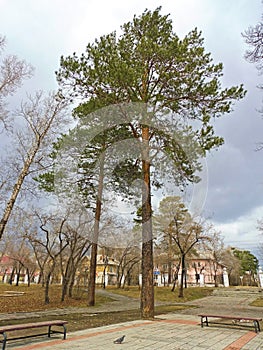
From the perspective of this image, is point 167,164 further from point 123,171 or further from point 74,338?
point 74,338

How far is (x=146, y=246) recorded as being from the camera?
9.54 m

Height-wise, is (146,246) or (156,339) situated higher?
(146,246)

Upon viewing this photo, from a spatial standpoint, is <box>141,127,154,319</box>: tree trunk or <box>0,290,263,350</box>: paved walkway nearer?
<box>0,290,263,350</box>: paved walkway

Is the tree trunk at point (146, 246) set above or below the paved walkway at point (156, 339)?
above

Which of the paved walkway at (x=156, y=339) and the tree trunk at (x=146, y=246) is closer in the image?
the paved walkway at (x=156, y=339)

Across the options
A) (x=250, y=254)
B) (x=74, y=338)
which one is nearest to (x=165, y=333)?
(x=74, y=338)

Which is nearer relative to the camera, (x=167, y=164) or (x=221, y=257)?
(x=167, y=164)

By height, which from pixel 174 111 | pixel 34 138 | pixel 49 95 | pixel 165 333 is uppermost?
pixel 49 95

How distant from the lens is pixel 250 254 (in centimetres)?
5353

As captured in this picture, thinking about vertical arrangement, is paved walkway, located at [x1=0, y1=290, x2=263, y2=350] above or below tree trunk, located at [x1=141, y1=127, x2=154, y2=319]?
below

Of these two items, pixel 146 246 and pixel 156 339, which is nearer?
pixel 156 339

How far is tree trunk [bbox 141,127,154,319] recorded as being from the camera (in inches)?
359

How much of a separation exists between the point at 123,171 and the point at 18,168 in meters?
4.05

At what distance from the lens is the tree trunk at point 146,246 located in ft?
30.0
